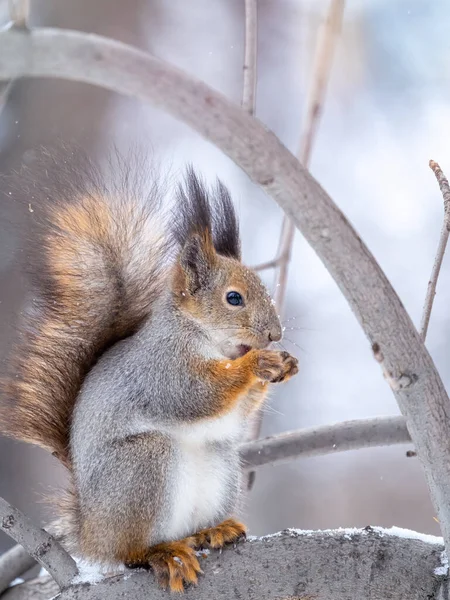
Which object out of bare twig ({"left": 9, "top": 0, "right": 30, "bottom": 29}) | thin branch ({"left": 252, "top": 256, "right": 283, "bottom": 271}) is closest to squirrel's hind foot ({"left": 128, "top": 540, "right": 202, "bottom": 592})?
thin branch ({"left": 252, "top": 256, "right": 283, "bottom": 271})

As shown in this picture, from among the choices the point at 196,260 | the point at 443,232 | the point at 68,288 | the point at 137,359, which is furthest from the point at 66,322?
the point at 443,232

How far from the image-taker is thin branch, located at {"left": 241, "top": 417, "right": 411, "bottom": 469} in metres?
1.86

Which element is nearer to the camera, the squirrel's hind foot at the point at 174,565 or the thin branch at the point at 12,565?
the squirrel's hind foot at the point at 174,565

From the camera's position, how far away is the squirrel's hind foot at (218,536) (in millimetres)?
1534

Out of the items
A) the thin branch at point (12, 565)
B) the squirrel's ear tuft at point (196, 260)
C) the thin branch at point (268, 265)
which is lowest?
the thin branch at point (12, 565)

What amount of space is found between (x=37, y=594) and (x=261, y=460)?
0.70 meters

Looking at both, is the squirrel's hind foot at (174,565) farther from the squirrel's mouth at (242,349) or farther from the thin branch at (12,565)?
the thin branch at (12,565)

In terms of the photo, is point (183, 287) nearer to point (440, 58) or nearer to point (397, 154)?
point (397, 154)

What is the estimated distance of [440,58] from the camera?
349 cm

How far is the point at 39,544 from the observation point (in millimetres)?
1486

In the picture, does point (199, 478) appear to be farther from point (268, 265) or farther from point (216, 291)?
point (268, 265)

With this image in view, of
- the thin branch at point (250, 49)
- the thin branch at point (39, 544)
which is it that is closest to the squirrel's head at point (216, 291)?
the thin branch at point (250, 49)

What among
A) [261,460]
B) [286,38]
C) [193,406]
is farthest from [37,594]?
[286,38]

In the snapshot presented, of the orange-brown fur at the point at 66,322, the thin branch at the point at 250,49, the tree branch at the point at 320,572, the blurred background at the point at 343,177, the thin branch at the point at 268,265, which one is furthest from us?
the blurred background at the point at 343,177
